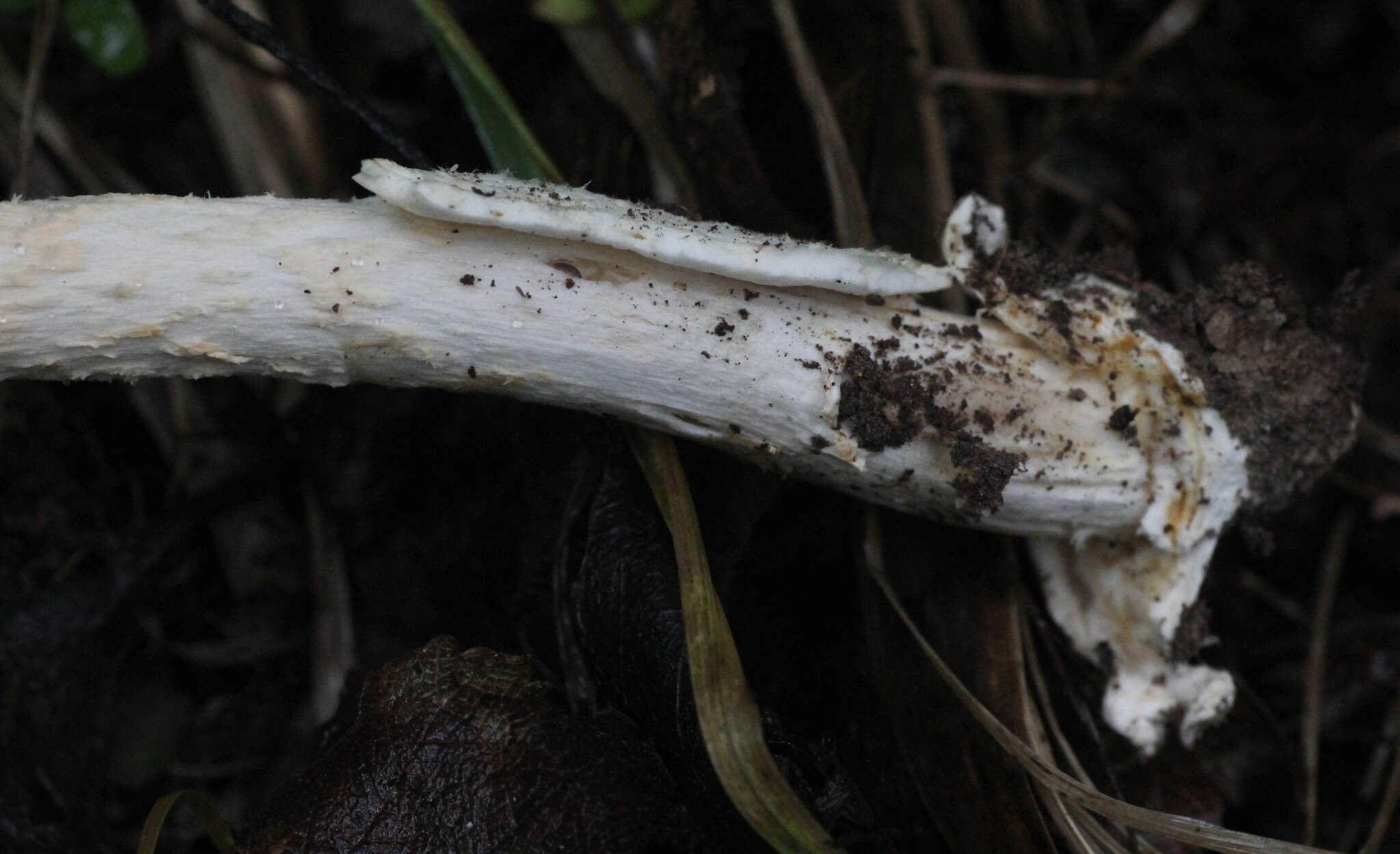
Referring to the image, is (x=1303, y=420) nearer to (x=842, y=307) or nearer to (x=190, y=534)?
(x=842, y=307)

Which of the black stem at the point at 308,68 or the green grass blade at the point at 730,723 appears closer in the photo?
the green grass blade at the point at 730,723

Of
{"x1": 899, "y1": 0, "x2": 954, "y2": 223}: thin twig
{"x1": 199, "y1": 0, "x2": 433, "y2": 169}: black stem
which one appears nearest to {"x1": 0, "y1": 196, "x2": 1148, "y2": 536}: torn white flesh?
{"x1": 199, "y1": 0, "x2": 433, "y2": 169}: black stem

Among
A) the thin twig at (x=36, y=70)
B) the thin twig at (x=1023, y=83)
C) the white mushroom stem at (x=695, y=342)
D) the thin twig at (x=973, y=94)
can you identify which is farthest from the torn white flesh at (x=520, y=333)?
the thin twig at (x=973, y=94)

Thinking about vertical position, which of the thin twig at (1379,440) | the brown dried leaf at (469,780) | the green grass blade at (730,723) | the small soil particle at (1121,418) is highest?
the thin twig at (1379,440)

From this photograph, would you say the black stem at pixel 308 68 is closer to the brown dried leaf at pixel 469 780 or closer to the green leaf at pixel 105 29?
the green leaf at pixel 105 29

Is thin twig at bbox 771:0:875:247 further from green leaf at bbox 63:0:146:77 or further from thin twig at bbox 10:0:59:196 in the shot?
thin twig at bbox 10:0:59:196

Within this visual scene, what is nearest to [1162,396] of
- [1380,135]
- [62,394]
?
[1380,135]
